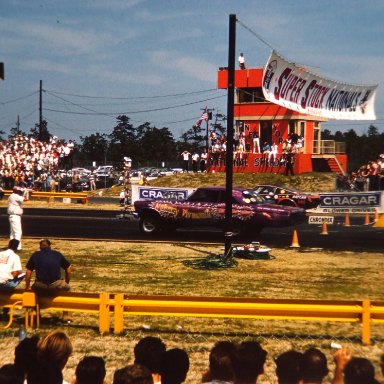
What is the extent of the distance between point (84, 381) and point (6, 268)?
6.17 metres

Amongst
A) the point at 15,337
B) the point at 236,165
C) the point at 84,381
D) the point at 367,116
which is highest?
the point at 367,116

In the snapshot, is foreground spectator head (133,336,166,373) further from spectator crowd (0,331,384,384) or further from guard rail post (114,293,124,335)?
guard rail post (114,293,124,335)

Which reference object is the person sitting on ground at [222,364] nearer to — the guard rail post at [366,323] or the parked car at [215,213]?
the guard rail post at [366,323]

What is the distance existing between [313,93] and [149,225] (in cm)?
2329

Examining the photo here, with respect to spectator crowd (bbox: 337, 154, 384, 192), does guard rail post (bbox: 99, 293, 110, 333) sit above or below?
below

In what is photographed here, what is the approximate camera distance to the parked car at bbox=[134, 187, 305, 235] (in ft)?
64.4

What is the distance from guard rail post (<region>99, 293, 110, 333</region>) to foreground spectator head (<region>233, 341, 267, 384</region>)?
15.2 feet

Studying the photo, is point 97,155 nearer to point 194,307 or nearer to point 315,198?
point 315,198

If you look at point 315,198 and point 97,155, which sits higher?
point 97,155

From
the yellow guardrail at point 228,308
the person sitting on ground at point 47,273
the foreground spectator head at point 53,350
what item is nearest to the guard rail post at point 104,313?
the yellow guardrail at point 228,308

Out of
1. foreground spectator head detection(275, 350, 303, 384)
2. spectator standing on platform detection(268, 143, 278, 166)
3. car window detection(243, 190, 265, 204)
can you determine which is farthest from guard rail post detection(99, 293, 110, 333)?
spectator standing on platform detection(268, 143, 278, 166)

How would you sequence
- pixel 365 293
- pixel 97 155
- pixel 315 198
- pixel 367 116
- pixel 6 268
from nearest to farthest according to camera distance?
pixel 6 268, pixel 365 293, pixel 315 198, pixel 367 116, pixel 97 155

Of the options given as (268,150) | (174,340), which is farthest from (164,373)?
(268,150)

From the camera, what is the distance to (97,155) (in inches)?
4257
